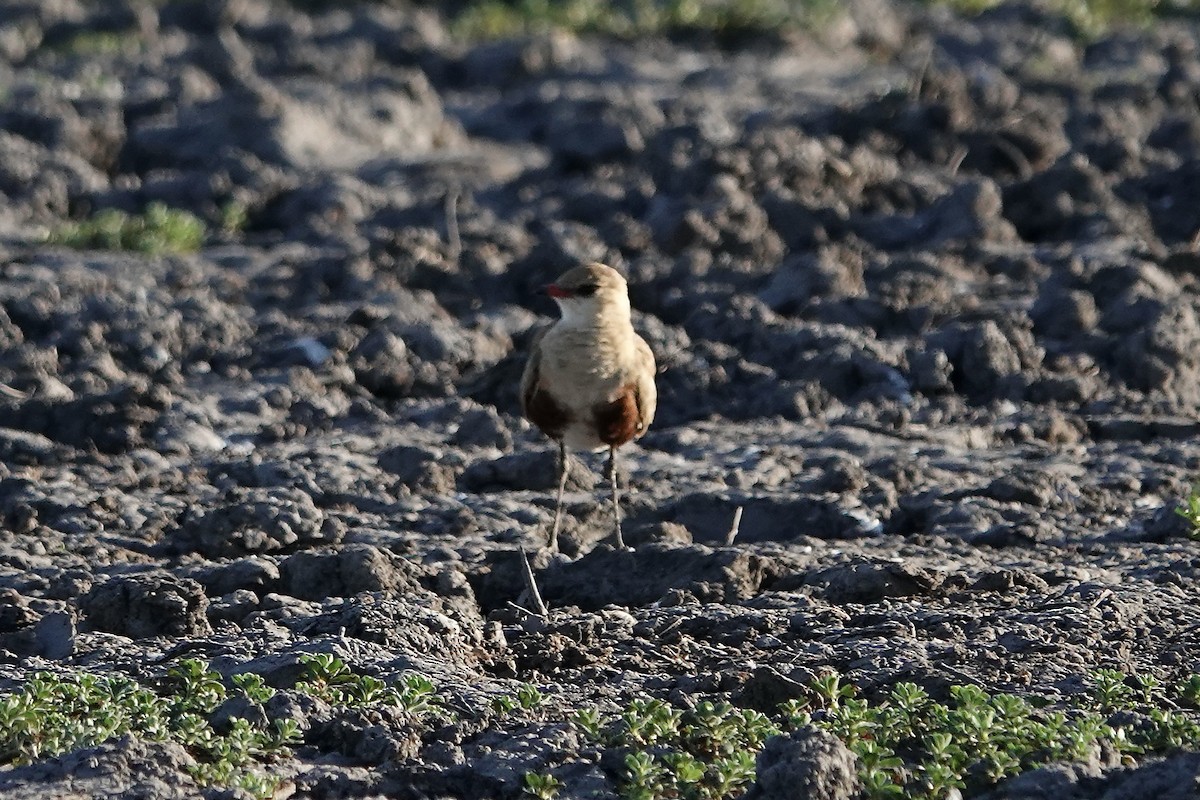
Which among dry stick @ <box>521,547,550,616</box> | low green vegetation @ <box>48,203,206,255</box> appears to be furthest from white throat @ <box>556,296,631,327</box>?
low green vegetation @ <box>48,203,206,255</box>

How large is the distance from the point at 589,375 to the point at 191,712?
8.23 feet

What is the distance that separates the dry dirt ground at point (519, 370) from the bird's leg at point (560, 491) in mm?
87

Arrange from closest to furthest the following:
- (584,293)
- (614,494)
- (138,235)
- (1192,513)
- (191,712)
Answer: (191,712) < (1192,513) < (614,494) < (584,293) < (138,235)

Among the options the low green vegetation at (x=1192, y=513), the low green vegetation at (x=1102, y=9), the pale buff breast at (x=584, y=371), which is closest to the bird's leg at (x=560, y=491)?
the pale buff breast at (x=584, y=371)

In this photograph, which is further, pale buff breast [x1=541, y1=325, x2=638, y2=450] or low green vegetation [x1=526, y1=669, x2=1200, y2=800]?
pale buff breast [x1=541, y1=325, x2=638, y2=450]

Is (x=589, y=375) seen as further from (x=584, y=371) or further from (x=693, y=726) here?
(x=693, y=726)

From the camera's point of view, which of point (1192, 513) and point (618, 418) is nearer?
point (1192, 513)

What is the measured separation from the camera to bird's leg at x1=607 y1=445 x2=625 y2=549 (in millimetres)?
7535

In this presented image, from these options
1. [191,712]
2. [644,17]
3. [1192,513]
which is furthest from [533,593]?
[644,17]

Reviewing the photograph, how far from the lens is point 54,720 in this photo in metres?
5.44

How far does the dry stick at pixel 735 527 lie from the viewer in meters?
7.51

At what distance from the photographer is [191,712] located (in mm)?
5625

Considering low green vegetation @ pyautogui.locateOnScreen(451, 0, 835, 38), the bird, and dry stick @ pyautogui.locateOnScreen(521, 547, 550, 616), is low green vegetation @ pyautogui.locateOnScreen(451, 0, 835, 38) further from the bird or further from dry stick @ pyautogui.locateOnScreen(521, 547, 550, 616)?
dry stick @ pyautogui.locateOnScreen(521, 547, 550, 616)

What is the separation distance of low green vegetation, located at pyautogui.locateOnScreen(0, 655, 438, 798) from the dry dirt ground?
12cm
